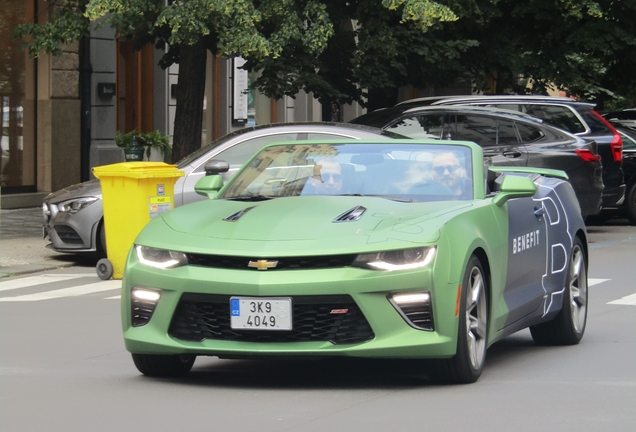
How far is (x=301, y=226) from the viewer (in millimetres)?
6730

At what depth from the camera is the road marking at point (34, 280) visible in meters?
12.8

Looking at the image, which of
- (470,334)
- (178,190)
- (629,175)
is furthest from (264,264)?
(629,175)

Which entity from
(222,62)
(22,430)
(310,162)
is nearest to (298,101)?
(222,62)

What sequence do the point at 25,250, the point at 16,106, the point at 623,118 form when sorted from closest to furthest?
the point at 25,250 → the point at 16,106 → the point at 623,118

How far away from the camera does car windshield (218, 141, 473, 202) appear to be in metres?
7.55

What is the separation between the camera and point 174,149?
19.6m

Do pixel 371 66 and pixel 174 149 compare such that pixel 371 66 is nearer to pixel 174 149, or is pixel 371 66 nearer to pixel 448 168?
pixel 174 149

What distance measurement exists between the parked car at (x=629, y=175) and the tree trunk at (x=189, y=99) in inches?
275

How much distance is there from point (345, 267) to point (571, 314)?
2650 mm

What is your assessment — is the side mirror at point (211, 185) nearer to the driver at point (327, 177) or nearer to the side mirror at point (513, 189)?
the driver at point (327, 177)

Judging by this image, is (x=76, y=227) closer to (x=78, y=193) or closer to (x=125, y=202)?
(x=78, y=193)

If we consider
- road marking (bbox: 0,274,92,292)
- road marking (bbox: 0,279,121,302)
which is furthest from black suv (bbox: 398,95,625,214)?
road marking (bbox: 0,279,121,302)

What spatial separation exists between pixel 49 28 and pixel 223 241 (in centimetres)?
1243

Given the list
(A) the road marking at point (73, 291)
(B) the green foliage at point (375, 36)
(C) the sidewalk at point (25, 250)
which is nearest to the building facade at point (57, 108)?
(B) the green foliage at point (375, 36)
